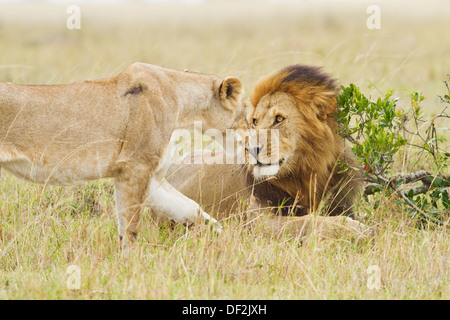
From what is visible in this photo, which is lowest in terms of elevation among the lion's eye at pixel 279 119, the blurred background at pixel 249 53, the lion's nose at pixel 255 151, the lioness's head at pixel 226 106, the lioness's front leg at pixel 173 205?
the lioness's front leg at pixel 173 205

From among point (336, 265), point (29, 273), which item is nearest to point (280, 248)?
point (336, 265)

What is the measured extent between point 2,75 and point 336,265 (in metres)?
8.22

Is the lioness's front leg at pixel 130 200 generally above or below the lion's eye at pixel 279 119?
below

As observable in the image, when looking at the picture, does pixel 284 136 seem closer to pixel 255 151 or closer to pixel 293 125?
pixel 293 125

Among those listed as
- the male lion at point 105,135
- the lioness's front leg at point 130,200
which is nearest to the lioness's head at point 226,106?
the male lion at point 105,135

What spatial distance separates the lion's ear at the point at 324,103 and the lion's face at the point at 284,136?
0.03 metres

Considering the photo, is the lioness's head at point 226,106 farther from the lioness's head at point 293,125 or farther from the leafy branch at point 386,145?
the leafy branch at point 386,145

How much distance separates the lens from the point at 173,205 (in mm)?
4664

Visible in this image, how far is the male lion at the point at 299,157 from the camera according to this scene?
4.43 m

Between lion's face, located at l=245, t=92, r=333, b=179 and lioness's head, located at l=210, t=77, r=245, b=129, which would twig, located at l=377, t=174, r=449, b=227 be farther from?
lioness's head, located at l=210, t=77, r=245, b=129

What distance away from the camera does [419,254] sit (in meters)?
4.15

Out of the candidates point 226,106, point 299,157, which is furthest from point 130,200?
point 299,157

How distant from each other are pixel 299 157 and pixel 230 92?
734 millimetres

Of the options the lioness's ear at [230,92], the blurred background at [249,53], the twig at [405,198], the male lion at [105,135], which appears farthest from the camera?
the blurred background at [249,53]
